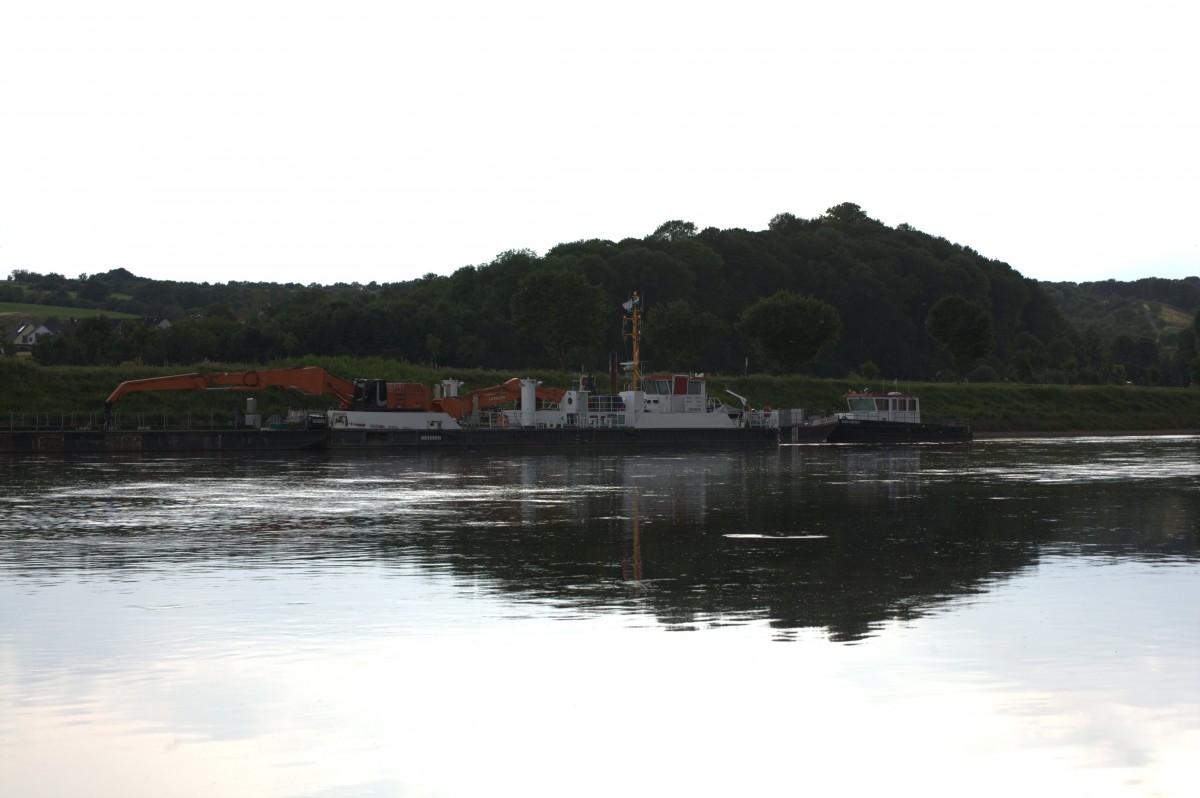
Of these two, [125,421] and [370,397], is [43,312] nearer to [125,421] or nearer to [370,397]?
[125,421]

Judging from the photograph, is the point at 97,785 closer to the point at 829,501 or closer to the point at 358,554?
the point at 358,554

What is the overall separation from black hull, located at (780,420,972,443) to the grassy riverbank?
766 inches

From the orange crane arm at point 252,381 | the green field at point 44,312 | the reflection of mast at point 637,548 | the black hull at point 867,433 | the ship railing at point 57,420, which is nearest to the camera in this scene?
the reflection of mast at point 637,548

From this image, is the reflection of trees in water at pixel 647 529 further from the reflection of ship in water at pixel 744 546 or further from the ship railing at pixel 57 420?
the ship railing at pixel 57 420

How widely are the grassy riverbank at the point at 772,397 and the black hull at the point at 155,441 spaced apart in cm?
870

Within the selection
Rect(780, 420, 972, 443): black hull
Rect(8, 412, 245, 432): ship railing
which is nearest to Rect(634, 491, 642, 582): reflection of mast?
Rect(8, 412, 245, 432): ship railing

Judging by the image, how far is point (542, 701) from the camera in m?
11.0

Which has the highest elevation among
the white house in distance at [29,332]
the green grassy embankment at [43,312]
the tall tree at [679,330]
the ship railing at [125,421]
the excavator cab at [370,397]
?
the green grassy embankment at [43,312]

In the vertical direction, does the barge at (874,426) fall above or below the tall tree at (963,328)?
below

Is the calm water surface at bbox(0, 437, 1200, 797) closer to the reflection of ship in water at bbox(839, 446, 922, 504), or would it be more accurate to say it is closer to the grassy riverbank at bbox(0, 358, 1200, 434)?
the reflection of ship in water at bbox(839, 446, 922, 504)

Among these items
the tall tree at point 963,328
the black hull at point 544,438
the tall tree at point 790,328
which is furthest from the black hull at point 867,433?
the tall tree at point 963,328

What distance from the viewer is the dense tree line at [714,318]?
4060 inches

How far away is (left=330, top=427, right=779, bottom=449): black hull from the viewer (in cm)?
6025

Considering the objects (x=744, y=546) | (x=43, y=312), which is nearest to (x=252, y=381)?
(x=744, y=546)
